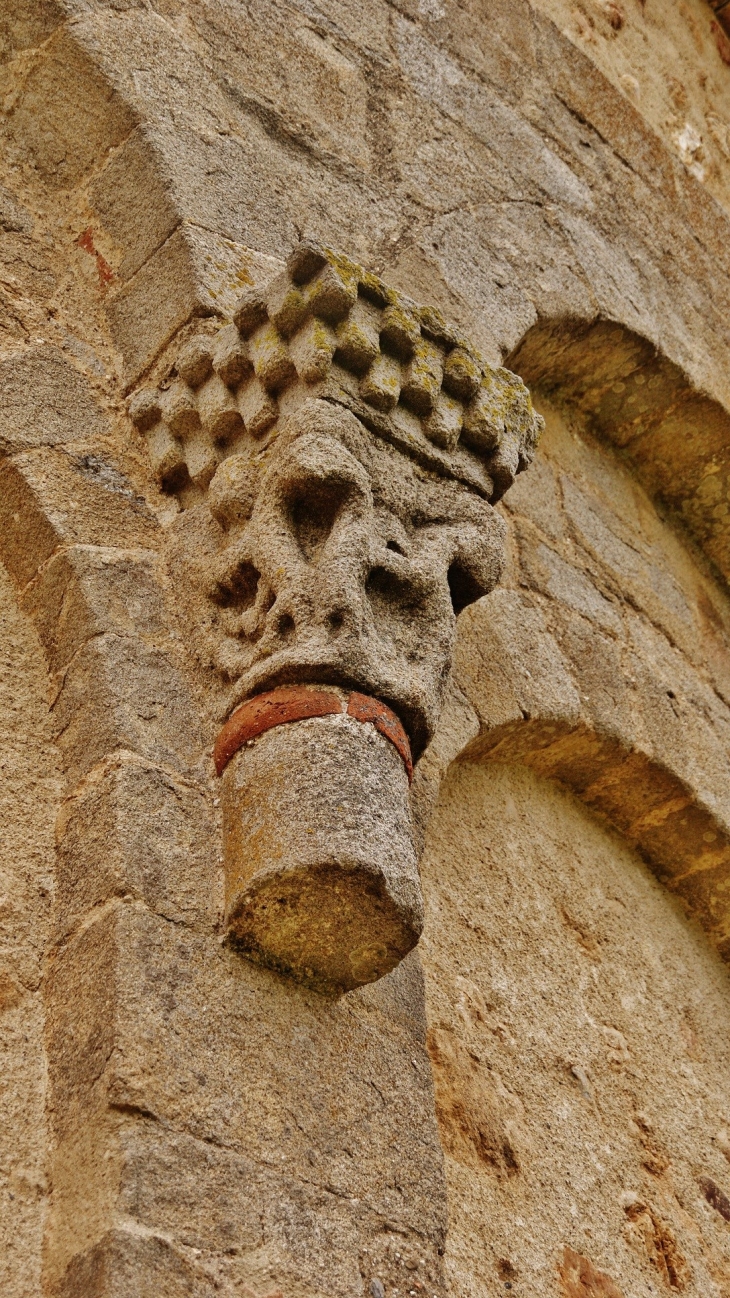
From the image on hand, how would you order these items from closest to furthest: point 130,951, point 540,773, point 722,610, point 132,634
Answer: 1. point 130,951
2. point 132,634
3. point 540,773
4. point 722,610

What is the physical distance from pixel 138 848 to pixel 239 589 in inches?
17.2

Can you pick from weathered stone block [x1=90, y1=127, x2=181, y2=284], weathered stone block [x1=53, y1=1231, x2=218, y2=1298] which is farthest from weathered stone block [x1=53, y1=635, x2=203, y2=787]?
weathered stone block [x1=90, y1=127, x2=181, y2=284]

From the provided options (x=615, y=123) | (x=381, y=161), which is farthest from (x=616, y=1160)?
(x=615, y=123)

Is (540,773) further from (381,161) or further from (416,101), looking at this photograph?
(416,101)

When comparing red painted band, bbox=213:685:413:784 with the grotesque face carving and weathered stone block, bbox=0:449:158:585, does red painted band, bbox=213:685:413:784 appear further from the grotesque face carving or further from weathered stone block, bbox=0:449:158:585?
weathered stone block, bbox=0:449:158:585

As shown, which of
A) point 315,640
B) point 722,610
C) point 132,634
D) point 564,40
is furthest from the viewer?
point 564,40

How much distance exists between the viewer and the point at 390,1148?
4.91 feet

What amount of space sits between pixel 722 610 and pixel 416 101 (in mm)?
1527

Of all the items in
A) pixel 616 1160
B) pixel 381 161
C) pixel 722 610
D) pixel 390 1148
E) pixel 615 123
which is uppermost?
pixel 615 123

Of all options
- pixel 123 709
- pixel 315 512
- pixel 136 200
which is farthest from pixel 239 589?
pixel 136 200

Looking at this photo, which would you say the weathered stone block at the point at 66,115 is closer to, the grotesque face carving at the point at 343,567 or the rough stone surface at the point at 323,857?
the grotesque face carving at the point at 343,567

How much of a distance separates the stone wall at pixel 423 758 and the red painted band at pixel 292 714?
0.05 m

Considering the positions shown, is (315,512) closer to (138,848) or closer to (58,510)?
(58,510)

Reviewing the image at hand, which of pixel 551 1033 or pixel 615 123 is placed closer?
pixel 551 1033
